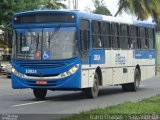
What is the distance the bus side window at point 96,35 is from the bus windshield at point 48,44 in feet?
5.54

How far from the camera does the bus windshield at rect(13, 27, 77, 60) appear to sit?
65.5 feet

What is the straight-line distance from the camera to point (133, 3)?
61062mm

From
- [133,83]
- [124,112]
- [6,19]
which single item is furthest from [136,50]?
[6,19]

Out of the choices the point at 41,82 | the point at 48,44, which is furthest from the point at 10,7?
the point at 41,82

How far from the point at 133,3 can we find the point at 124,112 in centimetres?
4758

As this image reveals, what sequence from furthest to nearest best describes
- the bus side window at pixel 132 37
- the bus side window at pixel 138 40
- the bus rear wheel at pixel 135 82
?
the bus side window at pixel 138 40
the bus rear wheel at pixel 135 82
the bus side window at pixel 132 37

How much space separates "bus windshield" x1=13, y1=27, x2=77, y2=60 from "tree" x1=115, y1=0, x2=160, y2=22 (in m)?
40.7

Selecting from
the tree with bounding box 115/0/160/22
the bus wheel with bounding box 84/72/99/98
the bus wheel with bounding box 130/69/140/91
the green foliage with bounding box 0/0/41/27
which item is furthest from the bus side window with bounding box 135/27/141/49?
the tree with bounding box 115/0/160/22

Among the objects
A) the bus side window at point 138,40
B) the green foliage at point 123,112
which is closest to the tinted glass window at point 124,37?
the bus side window at point 138,40

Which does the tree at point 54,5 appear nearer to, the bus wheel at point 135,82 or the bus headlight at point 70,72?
the bus wheel at point 135,82

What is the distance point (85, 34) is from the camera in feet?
68.0

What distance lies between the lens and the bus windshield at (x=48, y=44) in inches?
786

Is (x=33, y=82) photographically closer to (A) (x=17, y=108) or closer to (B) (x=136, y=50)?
(A) (x=17, y=108)

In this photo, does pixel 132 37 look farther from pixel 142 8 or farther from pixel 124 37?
pixel 142 8
